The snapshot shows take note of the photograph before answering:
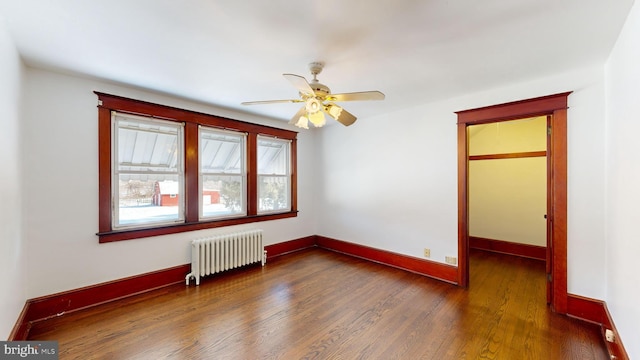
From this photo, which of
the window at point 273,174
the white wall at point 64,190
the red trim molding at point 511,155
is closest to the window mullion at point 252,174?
the window at point 273,174

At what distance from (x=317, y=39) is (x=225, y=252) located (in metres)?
3.01

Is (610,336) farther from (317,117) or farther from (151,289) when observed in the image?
(151,289)

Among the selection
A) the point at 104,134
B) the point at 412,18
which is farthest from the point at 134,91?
the point at 412,18

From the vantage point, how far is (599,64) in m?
2.38

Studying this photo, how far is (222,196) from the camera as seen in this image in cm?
396

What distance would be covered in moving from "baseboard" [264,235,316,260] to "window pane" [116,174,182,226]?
5.28 ft

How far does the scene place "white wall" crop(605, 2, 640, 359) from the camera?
1.59 metres

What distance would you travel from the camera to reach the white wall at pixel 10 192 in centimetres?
173

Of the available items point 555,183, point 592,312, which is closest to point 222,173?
point 555,183

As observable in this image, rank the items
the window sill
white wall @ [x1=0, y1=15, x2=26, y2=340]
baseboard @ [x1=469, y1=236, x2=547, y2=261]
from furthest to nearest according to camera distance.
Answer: baseboard @ [x1=469, y1=236, x2=547, y2=261]
the window sill
white wall @ [x1=0, y1=15, x2=26, y2=340]

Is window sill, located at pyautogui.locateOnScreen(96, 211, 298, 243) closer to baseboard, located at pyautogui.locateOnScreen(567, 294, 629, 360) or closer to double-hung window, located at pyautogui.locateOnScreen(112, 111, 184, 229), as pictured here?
double-hung window, located at pyautogui.locateOnScreen(112, 111, 184, 229)

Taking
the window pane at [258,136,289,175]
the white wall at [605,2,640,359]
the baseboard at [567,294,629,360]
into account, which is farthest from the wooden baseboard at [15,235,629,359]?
the window pane at [258,136,289,175]

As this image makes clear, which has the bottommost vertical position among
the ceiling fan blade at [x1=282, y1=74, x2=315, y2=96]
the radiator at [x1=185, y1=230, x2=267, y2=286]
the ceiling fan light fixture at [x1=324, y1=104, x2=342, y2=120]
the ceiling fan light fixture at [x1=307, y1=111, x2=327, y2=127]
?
the radiator at [x1=185, y1=230, x2=267, y2=286]

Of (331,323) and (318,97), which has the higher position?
(318,97)
